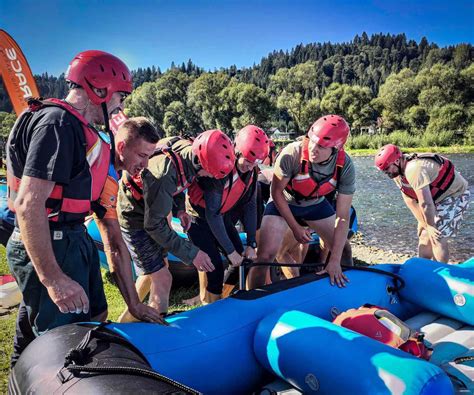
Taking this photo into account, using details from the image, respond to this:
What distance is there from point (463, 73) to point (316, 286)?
38.1 metres

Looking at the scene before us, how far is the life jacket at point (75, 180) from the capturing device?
5.28 ft

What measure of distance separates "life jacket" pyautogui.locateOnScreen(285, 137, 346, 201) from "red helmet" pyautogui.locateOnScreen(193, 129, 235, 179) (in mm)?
770

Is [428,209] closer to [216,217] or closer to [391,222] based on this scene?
[216,217]

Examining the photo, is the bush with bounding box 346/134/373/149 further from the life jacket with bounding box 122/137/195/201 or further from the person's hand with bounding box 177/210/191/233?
the life jacket with bounding box 122/137/195/201

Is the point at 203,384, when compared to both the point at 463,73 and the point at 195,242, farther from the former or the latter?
the point at 463,73

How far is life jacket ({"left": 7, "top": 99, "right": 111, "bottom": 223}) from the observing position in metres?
1.61

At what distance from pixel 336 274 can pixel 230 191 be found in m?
0.90

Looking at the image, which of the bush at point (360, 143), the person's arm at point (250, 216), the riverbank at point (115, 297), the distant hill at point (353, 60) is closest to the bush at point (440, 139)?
→ the bush at point (360, 143)

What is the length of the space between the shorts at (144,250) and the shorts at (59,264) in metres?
0.78

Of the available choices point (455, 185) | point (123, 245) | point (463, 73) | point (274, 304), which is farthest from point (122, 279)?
point (463, 73)

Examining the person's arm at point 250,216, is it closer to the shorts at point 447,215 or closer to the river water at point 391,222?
the shorts at point 447,215

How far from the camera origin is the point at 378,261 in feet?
19.3

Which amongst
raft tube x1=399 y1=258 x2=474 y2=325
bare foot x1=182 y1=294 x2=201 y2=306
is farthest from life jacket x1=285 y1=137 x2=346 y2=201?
bare foot x1=182 y1=294 x2=201 y2=306

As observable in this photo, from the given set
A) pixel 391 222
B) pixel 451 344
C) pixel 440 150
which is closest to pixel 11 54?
pixel 451 344
